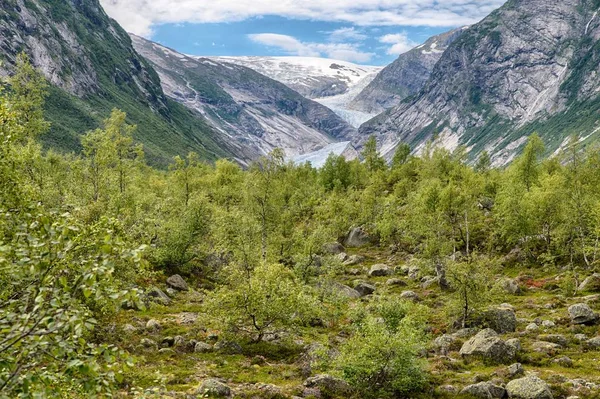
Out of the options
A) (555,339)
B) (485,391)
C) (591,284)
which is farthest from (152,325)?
(591,284)

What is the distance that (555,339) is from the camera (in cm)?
3575

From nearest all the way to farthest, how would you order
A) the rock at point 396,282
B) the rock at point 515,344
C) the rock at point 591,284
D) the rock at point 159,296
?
the rock at point 515,344 → the rock at point 159,296 → the rock at point 591,284 → the rock at point 396,282

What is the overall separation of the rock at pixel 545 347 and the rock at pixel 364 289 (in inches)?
952

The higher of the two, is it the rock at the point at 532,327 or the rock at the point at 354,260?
the rock at the point at 354,260

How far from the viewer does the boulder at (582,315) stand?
3884cm

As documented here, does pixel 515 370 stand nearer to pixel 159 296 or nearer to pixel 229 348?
pixel 229 348

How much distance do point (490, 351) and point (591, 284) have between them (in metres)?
25.2

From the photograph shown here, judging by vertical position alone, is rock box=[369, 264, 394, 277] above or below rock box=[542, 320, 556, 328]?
above

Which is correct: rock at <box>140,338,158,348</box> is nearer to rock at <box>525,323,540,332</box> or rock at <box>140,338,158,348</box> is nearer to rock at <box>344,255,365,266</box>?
rock at <box>525,323,540,332</box>

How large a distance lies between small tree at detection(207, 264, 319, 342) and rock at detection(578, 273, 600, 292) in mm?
33231

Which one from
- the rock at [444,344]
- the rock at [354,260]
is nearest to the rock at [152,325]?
the rock at [444,344]

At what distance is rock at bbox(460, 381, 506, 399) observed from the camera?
2592 centimetres

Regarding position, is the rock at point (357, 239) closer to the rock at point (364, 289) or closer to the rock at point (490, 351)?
the rock at point (364, 289)

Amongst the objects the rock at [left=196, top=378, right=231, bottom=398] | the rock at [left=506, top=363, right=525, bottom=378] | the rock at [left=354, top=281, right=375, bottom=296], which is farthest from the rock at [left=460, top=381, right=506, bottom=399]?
the rock at [left=354, top=281, right=375, bottom=296]
